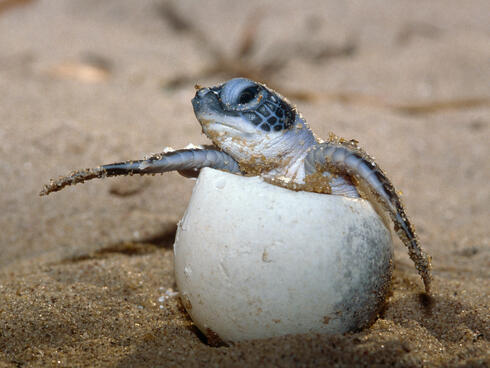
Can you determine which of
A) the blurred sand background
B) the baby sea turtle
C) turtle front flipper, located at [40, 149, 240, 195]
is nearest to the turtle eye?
the baby sea turtle

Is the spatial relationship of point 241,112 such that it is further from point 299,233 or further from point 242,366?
point 242,366

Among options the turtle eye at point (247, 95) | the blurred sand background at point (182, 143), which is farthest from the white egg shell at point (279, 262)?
the turtle eye at point (247, 95)

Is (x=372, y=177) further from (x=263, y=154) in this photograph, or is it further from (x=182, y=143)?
(x=182, y=143)

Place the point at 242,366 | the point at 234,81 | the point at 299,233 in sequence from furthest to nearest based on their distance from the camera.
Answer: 1. the point at 234,81
2. the point at 299,233
3. the point at 242,366

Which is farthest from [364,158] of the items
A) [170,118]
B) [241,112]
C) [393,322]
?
[170,118]

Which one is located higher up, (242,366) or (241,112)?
(241,112)
